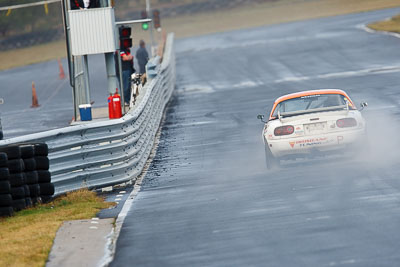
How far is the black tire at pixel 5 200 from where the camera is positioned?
12.8 m

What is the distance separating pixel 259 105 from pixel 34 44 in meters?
48.4

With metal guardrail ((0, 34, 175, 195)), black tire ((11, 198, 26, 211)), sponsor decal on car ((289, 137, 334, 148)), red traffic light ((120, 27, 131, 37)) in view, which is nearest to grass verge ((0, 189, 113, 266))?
black tire ((11, 198, 26, 211))

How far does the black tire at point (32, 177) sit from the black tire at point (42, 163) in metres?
0.12

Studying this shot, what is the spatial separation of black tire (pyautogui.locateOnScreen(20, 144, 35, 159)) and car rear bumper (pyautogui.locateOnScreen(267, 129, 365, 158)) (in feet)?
13.6

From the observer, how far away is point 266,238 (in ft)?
32.8

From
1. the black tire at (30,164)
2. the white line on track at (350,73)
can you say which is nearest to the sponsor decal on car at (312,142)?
the black tire at (30,164)

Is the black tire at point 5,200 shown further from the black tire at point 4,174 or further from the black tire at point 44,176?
the black tire at point 44,176

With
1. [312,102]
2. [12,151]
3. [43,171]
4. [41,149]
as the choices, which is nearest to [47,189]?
[43,171]

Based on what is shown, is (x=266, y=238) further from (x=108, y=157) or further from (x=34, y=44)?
(x=34, y=44)

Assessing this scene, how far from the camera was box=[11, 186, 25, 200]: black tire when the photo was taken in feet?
42.9

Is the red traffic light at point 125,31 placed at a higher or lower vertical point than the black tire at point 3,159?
higher

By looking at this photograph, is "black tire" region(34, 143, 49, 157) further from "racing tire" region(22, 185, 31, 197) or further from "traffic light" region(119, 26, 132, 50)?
"traffic light" region(119, 26, 132, 50)

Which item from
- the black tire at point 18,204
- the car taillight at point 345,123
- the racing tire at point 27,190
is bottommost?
the black tire at point 18,204

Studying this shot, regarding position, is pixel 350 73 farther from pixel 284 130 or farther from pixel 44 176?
pixel 44 176
